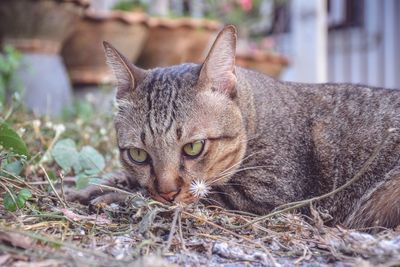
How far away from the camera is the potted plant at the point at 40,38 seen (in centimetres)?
557

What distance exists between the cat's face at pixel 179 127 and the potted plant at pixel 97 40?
3424 millimetres

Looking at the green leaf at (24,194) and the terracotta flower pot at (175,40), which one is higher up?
the terracotta flower pot at (175,40)

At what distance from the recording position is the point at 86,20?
6.25 metres

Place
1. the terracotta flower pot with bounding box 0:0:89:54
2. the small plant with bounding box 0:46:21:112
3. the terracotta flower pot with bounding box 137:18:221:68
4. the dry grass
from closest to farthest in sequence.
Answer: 1. the dry grass
2. the small plant with bounding box 0:46:21:112
3. the terracotta flower pot with bounding box 0:0:89:54
4. the terracotta flower pot with bounding box 137:18:221:68

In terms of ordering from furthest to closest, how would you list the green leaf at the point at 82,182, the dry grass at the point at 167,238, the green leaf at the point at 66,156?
the green leaf at the point at 66,156, the green leaf at the point at 82,182, the dry grass at the point at 167,238

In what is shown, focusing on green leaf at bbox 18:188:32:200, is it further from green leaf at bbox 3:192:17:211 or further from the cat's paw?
the cat's paw

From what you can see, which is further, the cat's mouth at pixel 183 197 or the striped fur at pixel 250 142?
A: the striped fur at pixel 250 142

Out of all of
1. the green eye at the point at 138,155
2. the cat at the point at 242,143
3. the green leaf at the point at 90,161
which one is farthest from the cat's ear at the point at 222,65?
the green leaf at the point at 90,161

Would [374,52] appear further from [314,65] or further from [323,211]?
[323,211]

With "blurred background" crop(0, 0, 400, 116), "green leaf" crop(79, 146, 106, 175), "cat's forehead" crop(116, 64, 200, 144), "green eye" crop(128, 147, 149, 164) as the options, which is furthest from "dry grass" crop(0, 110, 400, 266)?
"blurred background" crop(0, 0, 400, 116)

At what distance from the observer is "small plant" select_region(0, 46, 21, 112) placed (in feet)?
16.0

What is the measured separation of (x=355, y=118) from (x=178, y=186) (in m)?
1.05

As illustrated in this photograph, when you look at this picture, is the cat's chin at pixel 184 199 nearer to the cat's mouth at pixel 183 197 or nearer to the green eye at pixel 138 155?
the cat's mouth at pixel 183 197

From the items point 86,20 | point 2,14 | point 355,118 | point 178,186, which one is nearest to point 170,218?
point 178,186
